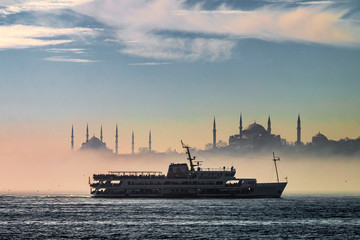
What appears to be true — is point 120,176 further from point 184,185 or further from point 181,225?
point 181,225

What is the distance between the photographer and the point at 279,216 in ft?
370

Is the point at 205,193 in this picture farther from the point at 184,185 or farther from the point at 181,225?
the point at 181,225

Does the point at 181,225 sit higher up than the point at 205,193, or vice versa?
the point at 205,193

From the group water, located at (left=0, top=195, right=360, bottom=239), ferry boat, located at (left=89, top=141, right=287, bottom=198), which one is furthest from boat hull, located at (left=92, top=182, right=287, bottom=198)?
water, located at (left=0, top=195, right=360, bottom=239)

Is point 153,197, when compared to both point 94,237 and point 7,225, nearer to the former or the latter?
→ point 7,225

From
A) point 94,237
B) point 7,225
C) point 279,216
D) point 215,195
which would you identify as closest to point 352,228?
point 279,216

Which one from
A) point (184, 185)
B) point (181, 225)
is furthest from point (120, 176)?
point (181, 225)

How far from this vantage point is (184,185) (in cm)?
16925

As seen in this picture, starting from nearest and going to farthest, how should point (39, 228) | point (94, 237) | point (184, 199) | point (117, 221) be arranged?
point (94, 237) → point (39, 228) → point (117, 221) → point (184, 199)

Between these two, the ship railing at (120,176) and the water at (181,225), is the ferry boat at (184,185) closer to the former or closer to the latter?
the ship railing at (120,176)

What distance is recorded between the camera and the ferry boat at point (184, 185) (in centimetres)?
16738

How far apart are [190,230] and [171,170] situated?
3329 inches

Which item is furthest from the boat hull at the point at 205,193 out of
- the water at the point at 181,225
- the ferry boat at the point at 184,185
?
the water at the point at 181,225

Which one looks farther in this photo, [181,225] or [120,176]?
[120,176]
